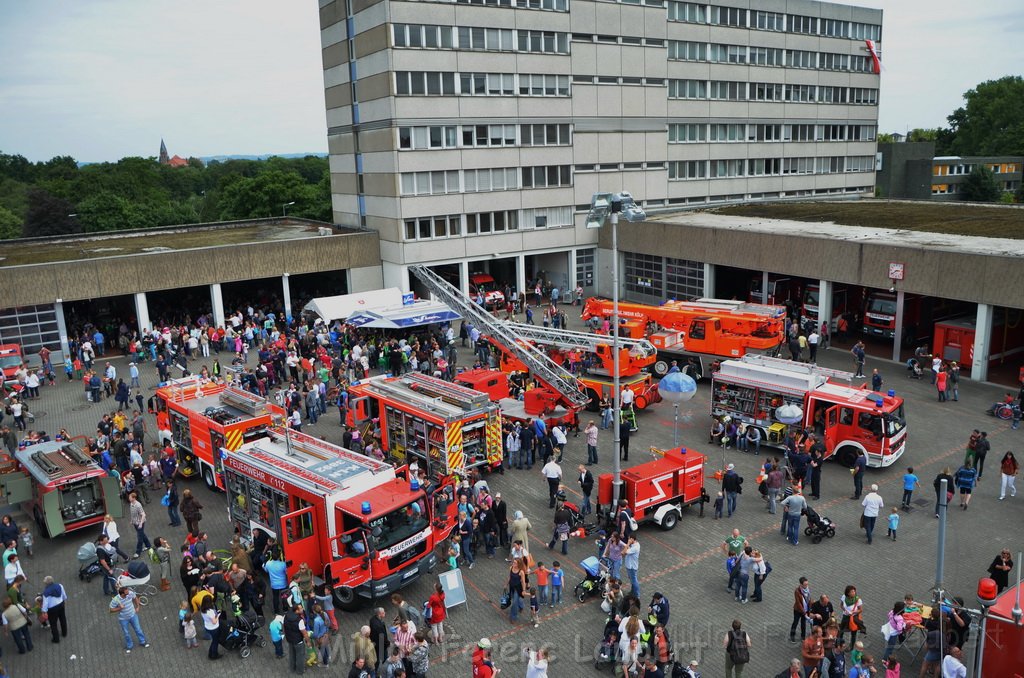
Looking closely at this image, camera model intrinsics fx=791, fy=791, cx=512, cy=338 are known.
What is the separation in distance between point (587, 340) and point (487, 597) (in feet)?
44.3

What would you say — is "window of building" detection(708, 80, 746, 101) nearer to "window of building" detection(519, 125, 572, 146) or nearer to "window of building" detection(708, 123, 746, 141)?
"window of building" detection(708, 123, 746, 141)

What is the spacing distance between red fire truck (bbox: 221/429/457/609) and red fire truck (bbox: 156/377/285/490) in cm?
347

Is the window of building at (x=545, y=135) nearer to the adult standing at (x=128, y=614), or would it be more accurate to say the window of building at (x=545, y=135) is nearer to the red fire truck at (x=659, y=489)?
the red fire truck at (x=659, y=489)

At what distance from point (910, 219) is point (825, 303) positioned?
1012 cm

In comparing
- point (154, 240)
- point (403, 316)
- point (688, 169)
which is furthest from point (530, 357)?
point (154, 240)

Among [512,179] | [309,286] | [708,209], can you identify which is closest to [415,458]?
[512,179]

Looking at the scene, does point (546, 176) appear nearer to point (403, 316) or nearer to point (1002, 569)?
point (403, 316)

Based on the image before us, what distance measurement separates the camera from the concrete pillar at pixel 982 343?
1130 inches

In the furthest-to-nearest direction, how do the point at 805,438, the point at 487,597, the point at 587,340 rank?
the point at 587,340 → the point at 805,438 → the point at 487,597

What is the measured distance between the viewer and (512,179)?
4422cm

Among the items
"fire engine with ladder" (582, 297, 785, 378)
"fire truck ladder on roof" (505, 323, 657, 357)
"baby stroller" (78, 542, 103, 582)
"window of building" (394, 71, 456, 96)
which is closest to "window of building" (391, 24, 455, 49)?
"window of building" (394, 71, 456, 96)

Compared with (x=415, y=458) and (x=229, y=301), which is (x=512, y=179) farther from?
(x=415, y=458)

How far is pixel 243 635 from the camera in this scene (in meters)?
14.3

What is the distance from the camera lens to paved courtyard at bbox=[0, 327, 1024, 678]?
14070 mm
